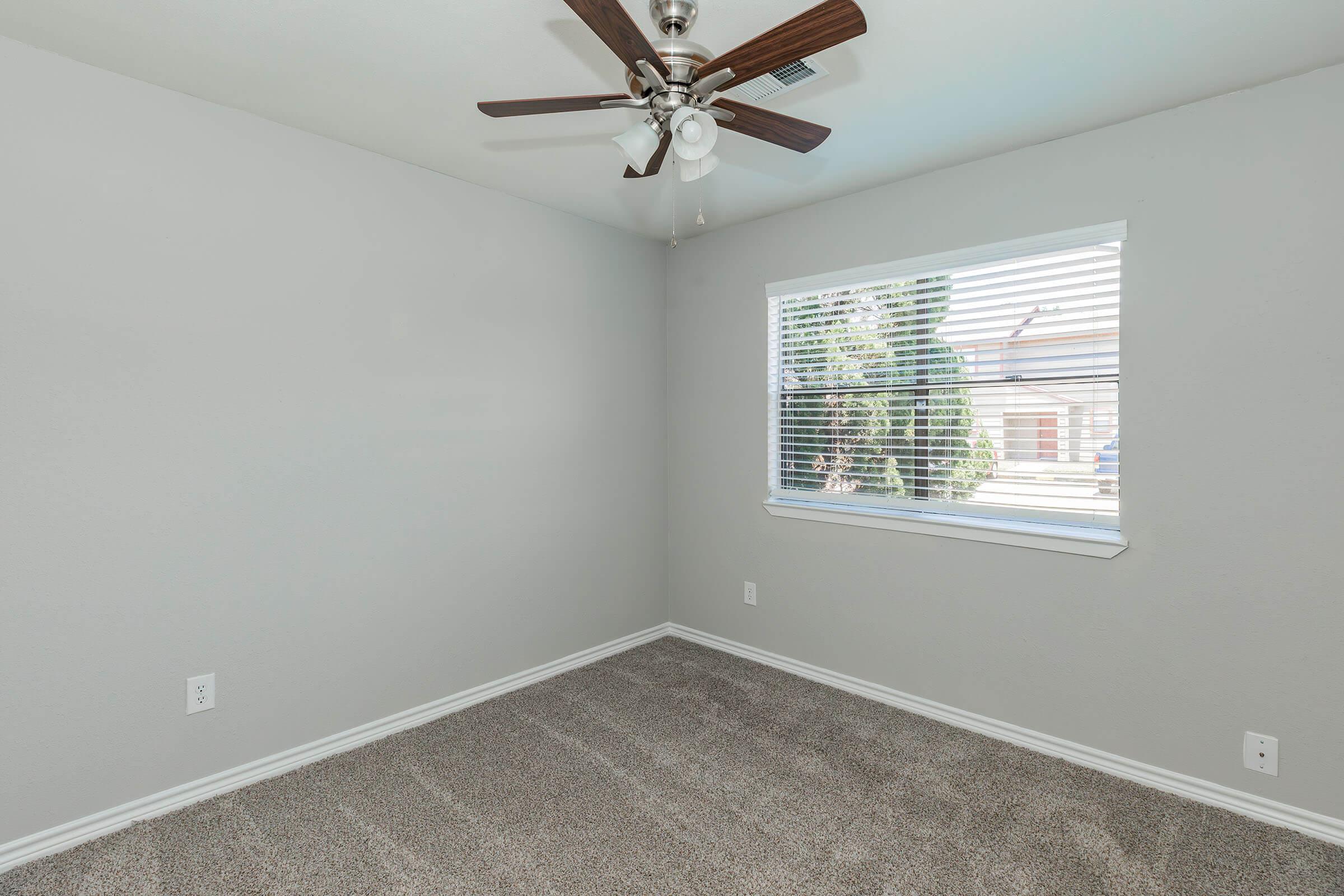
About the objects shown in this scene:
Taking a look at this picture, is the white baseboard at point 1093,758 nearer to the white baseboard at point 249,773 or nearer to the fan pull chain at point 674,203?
the white baseboard at point 249,773

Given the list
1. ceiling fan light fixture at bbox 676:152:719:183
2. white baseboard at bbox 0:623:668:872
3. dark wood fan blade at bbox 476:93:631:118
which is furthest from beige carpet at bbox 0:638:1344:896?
dark wood fan blade at bbox 476:93:631:118

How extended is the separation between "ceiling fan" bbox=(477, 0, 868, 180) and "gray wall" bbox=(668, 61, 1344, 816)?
1.08 metres

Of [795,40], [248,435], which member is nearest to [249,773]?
[248,435]

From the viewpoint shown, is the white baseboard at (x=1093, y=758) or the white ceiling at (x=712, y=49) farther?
the white baseboard at (x=1093, y=758)

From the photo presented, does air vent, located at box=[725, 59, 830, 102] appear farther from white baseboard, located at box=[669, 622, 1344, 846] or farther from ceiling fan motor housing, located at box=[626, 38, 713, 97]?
white baseboard, located at box=[669, 622, 1344, 846]

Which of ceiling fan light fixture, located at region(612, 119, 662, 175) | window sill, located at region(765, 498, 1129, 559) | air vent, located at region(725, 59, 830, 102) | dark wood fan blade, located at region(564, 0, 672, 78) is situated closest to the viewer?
dark wood fan blade, located at region(564, 0, 672, 78)

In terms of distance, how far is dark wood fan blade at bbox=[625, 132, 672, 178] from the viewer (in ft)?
5.92

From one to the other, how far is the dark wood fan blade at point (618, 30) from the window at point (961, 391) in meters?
1.78

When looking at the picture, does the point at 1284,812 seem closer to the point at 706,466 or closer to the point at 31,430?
the point at 706,466

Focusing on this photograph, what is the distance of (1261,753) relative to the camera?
2088 mm

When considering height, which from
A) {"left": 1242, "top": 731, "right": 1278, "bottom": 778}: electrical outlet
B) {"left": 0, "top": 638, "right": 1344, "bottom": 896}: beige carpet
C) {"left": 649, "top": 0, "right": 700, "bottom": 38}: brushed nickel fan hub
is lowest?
{"left": 0, "top": 638, "right": 1344, "bottom": 896}: beige carpet

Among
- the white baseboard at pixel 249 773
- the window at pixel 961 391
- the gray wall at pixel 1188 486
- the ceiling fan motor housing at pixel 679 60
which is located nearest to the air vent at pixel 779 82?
the ceiling fan motor housing at pixel 679 60

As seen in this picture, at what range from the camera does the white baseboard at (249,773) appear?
1.93 meters

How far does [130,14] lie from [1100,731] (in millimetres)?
3776
